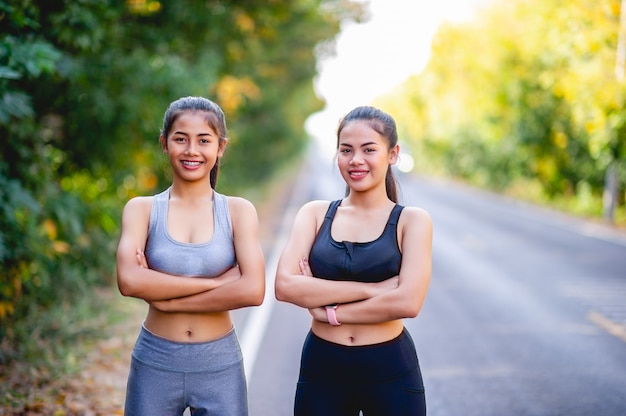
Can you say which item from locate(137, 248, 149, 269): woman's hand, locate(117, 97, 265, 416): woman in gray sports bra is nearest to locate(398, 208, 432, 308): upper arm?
locate(117, 97, 265, 416): woman in gray sports bra

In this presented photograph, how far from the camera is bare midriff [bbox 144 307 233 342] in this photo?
2988mm

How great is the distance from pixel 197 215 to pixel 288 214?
1794cm

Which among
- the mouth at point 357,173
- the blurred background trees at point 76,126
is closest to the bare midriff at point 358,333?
the mouth at point 357,173

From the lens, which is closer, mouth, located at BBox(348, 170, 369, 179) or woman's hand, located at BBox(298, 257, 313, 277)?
mouth, located at BBox(348, 170, 369, 179)

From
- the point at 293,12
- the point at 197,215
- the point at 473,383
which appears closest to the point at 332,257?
the point at 197,215

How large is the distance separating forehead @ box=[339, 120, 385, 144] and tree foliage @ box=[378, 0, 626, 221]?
14946mm

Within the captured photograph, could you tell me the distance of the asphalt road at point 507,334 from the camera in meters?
5.55

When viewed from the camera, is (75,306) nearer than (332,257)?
No

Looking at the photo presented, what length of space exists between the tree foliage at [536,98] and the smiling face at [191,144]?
15.4 m

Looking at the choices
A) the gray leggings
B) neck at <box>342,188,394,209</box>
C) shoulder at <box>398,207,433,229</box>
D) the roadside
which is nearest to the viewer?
the gray leggings

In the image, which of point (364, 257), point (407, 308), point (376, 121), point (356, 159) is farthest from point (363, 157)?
point (407, 308)

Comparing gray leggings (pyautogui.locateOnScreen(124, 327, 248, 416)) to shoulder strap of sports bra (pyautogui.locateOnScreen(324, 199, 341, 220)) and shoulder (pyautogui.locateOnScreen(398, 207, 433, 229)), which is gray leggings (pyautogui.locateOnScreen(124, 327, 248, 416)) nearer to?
shoulder strap of sports bra (pyautogui.locateOnScreen(324, 199, 341, 220))

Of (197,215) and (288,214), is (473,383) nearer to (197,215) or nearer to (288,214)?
(197,215)

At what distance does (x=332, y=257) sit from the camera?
3074 millimetres
